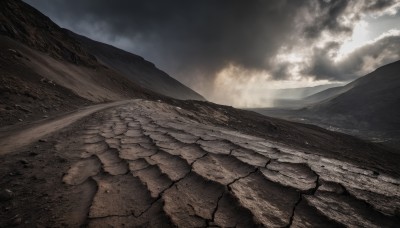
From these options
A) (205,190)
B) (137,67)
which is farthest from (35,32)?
(137,67)

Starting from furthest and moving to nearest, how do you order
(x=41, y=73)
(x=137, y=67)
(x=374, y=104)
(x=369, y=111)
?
(x=137, y=67) → (x=374, y=104) → (x=369, y=111) → (x=41, y=73)

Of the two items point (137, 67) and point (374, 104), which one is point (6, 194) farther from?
point (374, 104)

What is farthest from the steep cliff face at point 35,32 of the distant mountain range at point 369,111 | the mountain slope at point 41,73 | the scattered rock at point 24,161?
the distant mountain range at point 369,111

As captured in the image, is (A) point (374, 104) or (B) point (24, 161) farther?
(A) point (374, 104)

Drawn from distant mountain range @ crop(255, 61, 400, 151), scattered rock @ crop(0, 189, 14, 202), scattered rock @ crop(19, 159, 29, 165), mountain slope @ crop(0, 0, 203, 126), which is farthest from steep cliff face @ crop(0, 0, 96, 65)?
distant mountain range @ crop(255, 61, 400, 151)

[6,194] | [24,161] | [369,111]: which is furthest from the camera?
[369,111]

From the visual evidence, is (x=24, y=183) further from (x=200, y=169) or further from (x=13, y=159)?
(x=200, y=169)

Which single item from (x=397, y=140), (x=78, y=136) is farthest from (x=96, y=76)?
(x=397, y=140)

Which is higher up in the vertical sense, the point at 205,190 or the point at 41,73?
the point at 41,73
